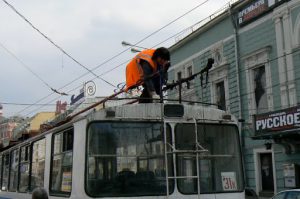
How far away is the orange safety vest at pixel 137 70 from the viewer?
6.96 meters

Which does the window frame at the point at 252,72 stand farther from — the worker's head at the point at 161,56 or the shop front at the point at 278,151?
the worker's head at the point at 161,56

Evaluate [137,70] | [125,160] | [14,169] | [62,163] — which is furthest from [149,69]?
[14,169]

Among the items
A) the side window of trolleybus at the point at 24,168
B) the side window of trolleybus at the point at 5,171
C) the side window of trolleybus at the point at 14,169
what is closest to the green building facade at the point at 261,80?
the side window of trolleybus at the point at 5,171

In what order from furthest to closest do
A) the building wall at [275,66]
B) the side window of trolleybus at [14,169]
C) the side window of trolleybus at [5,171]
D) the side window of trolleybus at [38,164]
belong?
the building wall at [275,66] < the side window of trolleybus at [5,171] < the side window of trolleybus at [14,169] < the side window of trolleybus at [38,164]

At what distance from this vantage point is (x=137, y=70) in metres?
7.05

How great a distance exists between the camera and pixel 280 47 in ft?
67.4

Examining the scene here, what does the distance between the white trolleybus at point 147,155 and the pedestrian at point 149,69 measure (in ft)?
2.29

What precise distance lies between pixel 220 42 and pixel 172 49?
16.7 ft

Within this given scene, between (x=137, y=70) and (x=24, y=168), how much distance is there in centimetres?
282

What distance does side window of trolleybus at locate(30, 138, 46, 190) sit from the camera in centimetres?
714

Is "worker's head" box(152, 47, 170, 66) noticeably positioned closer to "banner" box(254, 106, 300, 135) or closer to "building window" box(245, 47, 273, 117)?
"banner" box(254, 106, 300, 135)

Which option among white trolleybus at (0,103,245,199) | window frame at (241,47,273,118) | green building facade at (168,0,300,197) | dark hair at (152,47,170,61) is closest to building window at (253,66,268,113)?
green building facade at (168,0,300,197)

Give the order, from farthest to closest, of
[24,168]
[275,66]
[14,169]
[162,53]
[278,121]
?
[275,66]
[278,121]
[14,169]
[24,168]
[162,53]

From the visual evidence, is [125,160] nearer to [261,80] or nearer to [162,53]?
[162,53]
